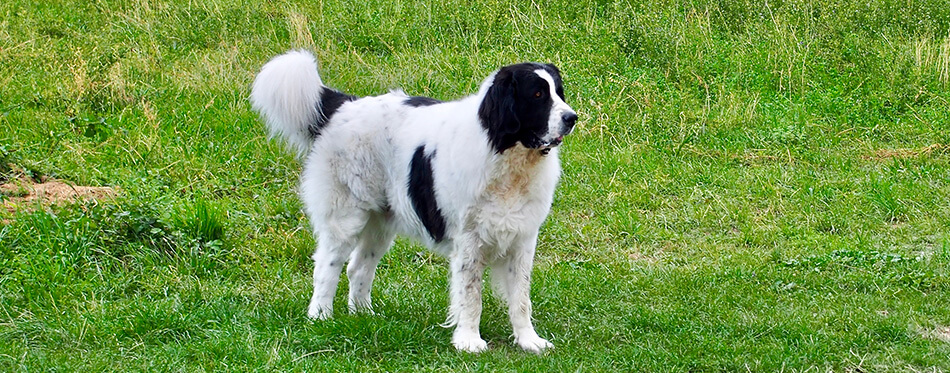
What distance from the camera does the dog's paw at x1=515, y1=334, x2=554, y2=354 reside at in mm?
4902

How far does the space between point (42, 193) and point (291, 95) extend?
7.88 feet

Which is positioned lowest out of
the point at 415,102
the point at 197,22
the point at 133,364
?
the point at 197,22

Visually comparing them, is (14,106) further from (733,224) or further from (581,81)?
(733,224)

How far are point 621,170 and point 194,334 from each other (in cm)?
404

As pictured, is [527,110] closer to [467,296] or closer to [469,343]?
[467,296]

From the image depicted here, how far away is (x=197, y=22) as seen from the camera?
1135 centimetres

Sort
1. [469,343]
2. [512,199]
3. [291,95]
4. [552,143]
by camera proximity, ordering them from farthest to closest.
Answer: [291,95], [469,343], [512,199], [552,143]

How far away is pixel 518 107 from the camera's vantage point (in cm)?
464

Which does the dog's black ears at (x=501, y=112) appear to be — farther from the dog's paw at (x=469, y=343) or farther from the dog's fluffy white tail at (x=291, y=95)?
the dog's fluffy white tail at (x=291, y=95)

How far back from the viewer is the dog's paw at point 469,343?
191 inches

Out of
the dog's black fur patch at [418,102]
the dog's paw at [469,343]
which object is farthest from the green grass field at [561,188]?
A: the dog's black fur patch at [418,102]

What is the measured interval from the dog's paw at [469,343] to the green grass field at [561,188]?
9 cm

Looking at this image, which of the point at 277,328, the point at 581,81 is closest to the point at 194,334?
the point at 277,328

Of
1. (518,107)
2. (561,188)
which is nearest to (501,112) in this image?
(518,107)
